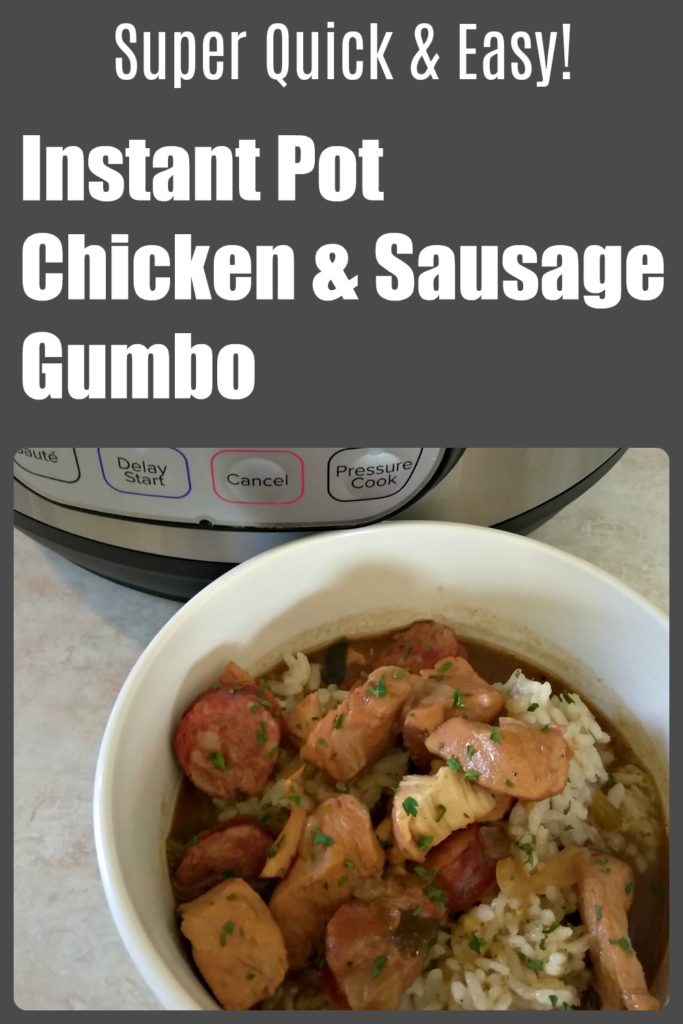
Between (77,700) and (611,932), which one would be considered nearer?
(611,932)

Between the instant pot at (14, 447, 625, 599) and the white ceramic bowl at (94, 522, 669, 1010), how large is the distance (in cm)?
3

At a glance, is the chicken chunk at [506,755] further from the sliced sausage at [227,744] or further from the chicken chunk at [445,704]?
the sliced sausage at [227,744]

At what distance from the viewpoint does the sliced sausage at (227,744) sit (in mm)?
729

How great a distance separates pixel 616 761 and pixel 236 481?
0.43 m

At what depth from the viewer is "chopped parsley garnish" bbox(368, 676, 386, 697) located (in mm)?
735

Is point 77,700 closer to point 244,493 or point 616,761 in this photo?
point 244,493

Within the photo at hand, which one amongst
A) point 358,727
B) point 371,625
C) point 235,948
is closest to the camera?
point 235,948

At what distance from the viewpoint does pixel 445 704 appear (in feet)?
2.40

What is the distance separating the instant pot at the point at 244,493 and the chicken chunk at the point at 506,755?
201mm

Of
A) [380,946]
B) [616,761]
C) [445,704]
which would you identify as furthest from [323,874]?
[616,761]

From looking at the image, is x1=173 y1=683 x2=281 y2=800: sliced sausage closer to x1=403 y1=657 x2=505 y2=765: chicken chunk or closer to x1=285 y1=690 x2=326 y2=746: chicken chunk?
x1=285 y1=690 x2=326 y2=746: chicken chunk

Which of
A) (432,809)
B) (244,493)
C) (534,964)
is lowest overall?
(534,964)

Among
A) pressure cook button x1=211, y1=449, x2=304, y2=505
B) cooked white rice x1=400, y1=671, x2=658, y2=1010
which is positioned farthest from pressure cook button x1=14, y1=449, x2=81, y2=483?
cooked white rice x1=400, y1=671, x2=658, y2=1010

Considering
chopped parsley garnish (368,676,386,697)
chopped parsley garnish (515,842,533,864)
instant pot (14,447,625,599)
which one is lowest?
chopped parsley garnish (515,842,533,864)
